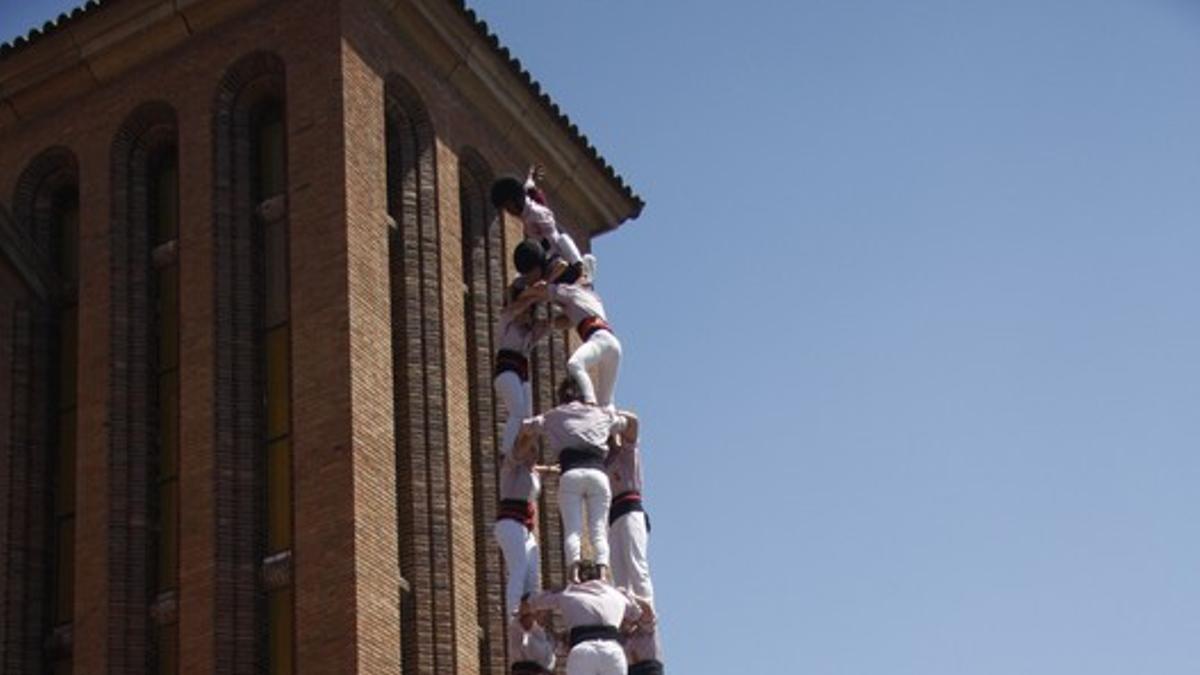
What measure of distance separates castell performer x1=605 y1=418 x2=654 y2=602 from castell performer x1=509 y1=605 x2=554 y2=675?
0.71 meters

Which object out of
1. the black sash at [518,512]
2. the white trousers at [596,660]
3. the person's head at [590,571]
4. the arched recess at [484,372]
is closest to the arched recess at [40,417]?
the arched recess at [484,372]

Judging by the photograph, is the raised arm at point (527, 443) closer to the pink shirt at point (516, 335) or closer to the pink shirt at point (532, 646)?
the pink shirt at point (516, 335)

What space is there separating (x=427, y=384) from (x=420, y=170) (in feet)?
9.63

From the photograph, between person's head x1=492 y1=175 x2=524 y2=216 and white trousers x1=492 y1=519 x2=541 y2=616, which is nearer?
white trousers x1=492 y1=519 x2=541 y2=616

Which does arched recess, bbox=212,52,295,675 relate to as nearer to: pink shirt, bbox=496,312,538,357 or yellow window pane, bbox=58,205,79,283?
yellow window pane, bbox=58,205,79,283

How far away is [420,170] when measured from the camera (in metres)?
33.0

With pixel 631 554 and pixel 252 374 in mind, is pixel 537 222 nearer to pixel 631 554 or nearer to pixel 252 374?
pixel 631 554

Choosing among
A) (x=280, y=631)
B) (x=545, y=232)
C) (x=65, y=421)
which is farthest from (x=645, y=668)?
(x=65, y=421)

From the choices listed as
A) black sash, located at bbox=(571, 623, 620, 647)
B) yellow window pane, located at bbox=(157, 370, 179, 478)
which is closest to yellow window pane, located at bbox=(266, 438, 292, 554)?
yellow window pane, located at bbox=(157, 370, 179, 478)

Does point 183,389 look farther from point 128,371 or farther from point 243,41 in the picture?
point 243,41

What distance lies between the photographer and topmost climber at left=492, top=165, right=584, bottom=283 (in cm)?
2222

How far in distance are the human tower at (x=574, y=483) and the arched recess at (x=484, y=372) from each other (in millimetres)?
9200

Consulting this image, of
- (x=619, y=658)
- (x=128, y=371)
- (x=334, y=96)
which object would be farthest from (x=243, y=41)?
(x=619, y=658)

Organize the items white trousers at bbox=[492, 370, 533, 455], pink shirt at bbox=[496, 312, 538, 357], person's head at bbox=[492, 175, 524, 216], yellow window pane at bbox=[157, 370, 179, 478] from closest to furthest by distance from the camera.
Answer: white trousers at bbox=[492, 370, 533, 455] → pink shirt at bbox=[496, 312, 538, 357] → person's head at bbox=[492, 175, 524, 216] → yellow window pane at bbox=[157, 370, 179, 478]
